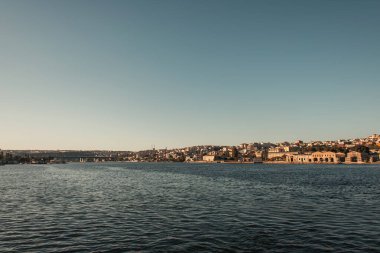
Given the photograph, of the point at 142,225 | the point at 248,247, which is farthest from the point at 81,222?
the point at 248,247

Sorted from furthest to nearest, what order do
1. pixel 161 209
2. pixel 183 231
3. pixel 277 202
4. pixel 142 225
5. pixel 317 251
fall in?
1. pixel 277 202
2. pixel 161 209
3. pixel 142 225
4. pixel 183 231
5. pixel 317 251

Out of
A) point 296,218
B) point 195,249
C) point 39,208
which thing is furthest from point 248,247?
point 39,208

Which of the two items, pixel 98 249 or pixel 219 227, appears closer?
pixel 98 249

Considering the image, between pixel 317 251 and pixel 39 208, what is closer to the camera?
pixel 317 251

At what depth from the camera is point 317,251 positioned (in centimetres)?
2045

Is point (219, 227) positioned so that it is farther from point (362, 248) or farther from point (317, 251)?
point (362, 248)

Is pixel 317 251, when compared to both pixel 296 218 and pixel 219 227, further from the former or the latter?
pixel 296 218

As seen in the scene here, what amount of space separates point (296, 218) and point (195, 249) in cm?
1398

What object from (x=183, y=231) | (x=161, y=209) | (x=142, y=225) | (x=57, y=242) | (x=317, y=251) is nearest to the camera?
(x=317, y=251)

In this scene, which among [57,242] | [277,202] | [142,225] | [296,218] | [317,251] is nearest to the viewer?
[317,251]

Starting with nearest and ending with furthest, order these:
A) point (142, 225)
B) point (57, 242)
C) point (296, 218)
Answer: point (57, 242) → point (142, 225) → point (296, 218)

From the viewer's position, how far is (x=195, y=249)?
21.1 meters

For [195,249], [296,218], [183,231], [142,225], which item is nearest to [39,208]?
[142,225]

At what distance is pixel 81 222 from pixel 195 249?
44.1 ft
